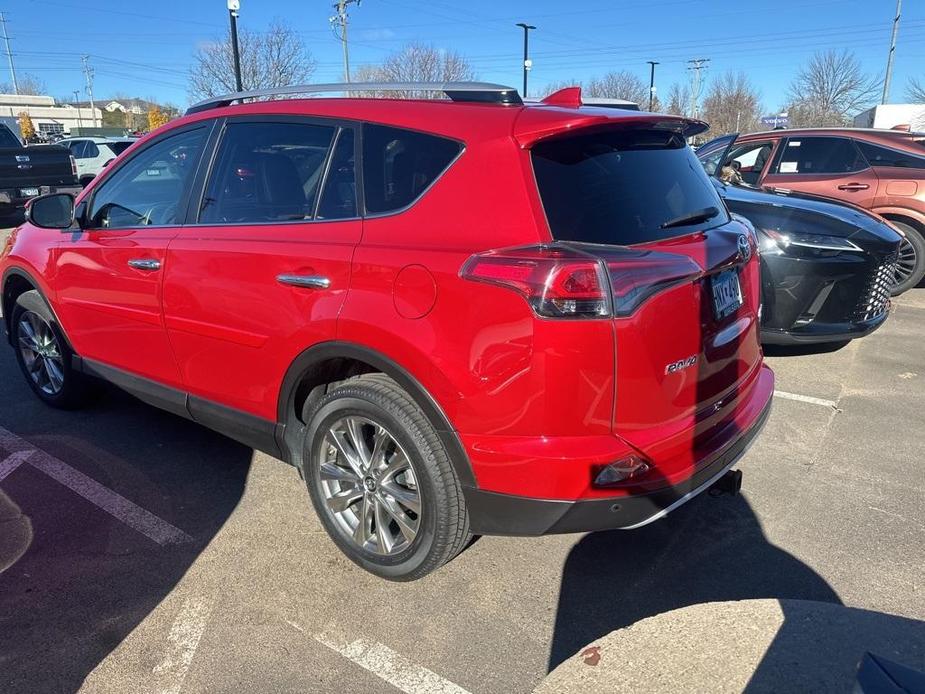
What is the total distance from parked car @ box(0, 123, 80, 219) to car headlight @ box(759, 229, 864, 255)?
40.2 ft

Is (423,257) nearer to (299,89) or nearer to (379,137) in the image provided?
(379,137)

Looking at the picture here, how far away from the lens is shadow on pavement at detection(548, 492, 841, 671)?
265 cm

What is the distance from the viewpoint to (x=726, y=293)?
104 inches

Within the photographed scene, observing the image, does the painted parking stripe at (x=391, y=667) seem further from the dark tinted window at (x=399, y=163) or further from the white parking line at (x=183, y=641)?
the dark tinted window at (x=399, y=163)

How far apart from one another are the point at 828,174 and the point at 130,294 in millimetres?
7886

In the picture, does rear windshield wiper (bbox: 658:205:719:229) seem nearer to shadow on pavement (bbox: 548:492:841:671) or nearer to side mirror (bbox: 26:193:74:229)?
shadow on pavement (bbox: 548:492:841:671)

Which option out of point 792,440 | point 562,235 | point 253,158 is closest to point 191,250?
point 253,158

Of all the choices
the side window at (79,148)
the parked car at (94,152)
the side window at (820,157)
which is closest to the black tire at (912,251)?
the side window at (820,157)

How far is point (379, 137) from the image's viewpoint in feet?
9.05

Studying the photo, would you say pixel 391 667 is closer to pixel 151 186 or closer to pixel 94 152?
pixel 151 186

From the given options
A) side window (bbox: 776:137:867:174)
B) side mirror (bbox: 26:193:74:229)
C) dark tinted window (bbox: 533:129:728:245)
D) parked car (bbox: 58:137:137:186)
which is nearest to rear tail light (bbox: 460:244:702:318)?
dark tinted window (bbox: 533:129:728:245)

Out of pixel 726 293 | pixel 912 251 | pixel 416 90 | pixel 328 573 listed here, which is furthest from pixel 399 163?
pixel 912 251

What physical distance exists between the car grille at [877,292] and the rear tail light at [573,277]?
3.42 m

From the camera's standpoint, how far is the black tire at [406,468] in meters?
2.50
